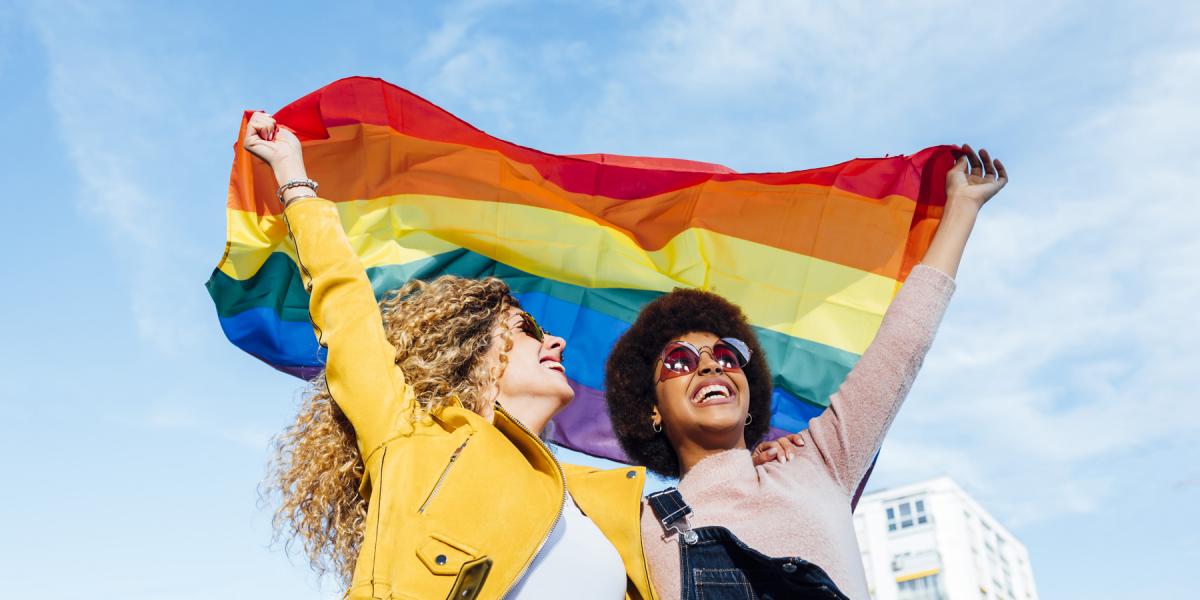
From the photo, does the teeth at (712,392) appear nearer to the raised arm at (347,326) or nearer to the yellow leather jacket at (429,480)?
the yellow leather jacket at (429,480)

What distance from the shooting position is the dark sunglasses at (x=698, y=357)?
4.80 metres

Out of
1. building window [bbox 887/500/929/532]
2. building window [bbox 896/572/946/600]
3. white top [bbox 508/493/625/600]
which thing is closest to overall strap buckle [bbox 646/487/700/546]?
white top [bbox 508/493/625/600]

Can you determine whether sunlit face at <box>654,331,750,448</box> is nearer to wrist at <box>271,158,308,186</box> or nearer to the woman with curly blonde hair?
the woman with curly blonde hair

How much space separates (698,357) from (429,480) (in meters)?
1.79

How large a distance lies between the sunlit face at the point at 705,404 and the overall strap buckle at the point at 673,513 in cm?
45

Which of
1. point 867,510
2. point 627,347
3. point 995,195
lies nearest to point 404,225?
point 627,347

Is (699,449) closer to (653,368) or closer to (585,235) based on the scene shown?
(653,368)

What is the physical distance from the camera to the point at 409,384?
4.08 meters

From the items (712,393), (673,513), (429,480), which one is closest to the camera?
(429,480)

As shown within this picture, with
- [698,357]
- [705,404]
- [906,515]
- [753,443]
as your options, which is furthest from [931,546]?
[705,404]

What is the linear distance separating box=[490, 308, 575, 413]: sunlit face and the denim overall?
31.0 inches

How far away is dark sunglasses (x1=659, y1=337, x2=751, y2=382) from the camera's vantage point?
480cm

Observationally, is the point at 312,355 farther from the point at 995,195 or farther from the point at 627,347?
the point at 995,195

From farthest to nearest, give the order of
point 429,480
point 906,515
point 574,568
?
point 906,515 < point 574,568 < point 429,480
